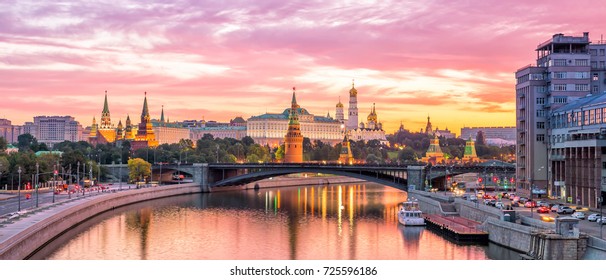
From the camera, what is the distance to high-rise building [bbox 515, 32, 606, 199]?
244ft

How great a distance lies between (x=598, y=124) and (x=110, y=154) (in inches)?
4085

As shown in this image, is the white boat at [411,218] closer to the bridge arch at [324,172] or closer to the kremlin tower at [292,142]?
the bridge arch at [324,172]

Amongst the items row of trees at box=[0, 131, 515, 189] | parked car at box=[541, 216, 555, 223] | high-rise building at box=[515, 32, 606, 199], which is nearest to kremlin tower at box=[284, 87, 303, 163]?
row of trees at box=[0, 131, 515, 189]

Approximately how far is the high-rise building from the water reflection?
13036mm

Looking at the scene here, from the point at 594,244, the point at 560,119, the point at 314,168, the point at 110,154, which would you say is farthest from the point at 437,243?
the point at 110,154

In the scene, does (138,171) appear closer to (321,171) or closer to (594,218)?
(321,171)

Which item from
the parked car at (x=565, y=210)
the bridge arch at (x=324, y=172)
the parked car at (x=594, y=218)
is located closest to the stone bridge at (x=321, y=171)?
the bridge arch at (x=324, y=172)

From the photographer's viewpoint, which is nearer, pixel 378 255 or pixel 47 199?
pixel 378 255

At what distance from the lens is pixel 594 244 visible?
38.4 meters

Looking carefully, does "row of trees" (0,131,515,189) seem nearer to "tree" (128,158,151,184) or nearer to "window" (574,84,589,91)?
"tree" (128,158,151,184)

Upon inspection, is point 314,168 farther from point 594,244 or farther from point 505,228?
point 594,244

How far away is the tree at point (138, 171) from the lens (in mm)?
113625

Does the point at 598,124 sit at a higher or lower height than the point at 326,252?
higher

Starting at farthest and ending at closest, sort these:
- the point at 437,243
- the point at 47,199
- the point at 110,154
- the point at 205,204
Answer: the point at 110,154, the point at 205,204, the point at 47,199, the point at 437,243
